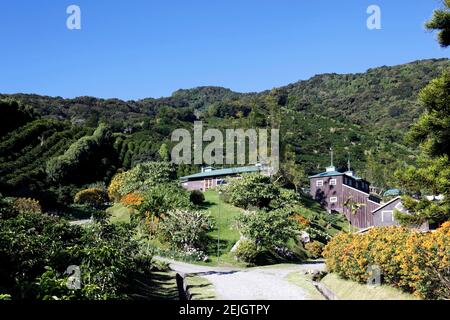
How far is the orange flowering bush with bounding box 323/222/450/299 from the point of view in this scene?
1233 cm

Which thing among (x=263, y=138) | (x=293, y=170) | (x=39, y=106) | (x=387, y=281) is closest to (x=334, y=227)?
(x=293, y=170)

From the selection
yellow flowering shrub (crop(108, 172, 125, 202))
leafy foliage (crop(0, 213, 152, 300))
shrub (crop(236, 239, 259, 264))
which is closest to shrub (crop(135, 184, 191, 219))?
shrub (crop(236, 239, 259, 264))

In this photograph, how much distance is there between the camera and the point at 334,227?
167 feet

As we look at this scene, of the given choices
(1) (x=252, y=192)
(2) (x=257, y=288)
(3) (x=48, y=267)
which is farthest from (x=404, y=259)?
(1) (x=252, y=192)

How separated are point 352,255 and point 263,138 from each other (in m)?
48.0

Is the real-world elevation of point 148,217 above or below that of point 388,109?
below

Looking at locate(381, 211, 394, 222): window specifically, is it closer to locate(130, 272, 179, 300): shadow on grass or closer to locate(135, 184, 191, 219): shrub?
locate(135, 184, 191, 219): shrub

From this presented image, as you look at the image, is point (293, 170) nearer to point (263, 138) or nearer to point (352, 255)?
point (263, 138)

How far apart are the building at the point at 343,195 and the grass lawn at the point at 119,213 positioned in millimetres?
24931

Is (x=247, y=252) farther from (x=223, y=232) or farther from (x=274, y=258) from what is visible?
(x=223, y=232)

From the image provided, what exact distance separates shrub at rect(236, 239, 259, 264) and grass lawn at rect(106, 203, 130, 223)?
13.4 meters

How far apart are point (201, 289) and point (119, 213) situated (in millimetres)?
28787

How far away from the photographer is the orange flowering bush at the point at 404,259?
40.4ft
